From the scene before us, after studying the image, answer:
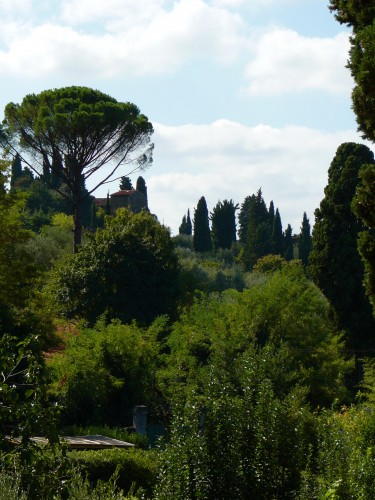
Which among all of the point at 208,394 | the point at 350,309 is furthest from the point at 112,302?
the point at 208,394

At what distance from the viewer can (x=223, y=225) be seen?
261 feet

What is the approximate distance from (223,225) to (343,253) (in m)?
48.1

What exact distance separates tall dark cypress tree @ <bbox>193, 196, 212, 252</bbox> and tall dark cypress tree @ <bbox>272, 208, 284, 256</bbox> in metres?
5.90

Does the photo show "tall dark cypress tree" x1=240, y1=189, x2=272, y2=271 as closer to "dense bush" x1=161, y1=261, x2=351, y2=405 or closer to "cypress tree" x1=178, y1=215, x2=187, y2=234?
"cypress tree" x1=178, y1=215, x2=187, y2=234

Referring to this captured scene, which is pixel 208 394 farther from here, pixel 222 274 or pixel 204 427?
pixel 222 274

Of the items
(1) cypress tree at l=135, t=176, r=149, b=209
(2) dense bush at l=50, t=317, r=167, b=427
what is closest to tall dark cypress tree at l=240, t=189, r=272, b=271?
Result: (1) cypress tree at l=135, t=176, r=149, b=209

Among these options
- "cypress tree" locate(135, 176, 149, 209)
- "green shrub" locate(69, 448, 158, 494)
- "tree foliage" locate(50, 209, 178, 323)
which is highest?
"cypress tree" locate(135, 176, 149, 209)

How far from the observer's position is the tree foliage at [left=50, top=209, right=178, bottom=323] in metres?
35.5

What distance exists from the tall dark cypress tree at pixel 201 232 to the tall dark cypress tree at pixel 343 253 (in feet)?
133

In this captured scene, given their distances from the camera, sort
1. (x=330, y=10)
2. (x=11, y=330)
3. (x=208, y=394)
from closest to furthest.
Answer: (x=208, y=394), (x=330, y=10), (x=11, y=330)

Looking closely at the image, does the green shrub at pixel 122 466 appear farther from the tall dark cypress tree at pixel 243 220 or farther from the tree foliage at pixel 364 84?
the tall dark cypress tree at pixel 243 220

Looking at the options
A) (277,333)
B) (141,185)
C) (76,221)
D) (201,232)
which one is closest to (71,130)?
(76,221)

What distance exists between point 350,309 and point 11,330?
13525mm

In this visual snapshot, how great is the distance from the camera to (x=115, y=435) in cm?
2120
